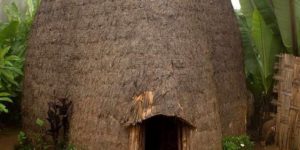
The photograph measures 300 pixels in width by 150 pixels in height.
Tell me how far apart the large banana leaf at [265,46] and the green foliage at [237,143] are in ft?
4.12

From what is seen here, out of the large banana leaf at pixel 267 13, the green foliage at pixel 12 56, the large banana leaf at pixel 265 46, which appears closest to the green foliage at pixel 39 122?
the green foliage at pixel 12 56

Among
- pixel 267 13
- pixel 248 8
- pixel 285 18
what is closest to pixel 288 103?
pixel 285 18

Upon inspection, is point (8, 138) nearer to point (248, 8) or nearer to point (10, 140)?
point (10, 140)

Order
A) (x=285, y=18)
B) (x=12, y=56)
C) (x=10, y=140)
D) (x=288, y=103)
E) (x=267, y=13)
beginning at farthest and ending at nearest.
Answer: (x=267, y=13) < (x=10, y=140) < (x=288, y=103) < (x=285, y=18) < (x=12, y=56)

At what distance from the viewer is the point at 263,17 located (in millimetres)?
7117

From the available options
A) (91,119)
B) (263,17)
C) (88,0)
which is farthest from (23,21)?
(263,17)

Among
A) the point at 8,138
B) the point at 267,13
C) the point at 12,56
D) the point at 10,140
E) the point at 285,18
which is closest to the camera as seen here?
the point at 12,56

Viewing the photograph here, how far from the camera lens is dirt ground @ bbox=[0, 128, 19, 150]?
20.7ft

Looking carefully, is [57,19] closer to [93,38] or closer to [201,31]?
[93,38]

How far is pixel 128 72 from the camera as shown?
510 cm

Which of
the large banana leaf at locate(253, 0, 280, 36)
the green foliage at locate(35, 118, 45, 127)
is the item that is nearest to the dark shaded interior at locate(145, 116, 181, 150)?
the green foliage at locate(35, 118, 45, 127)

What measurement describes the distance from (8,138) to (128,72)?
2908mm

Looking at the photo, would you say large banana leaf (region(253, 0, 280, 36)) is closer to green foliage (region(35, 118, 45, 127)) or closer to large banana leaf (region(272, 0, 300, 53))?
large banana leaf (region(272, 0, 300, 53))

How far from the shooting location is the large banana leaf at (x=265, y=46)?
6.50m
